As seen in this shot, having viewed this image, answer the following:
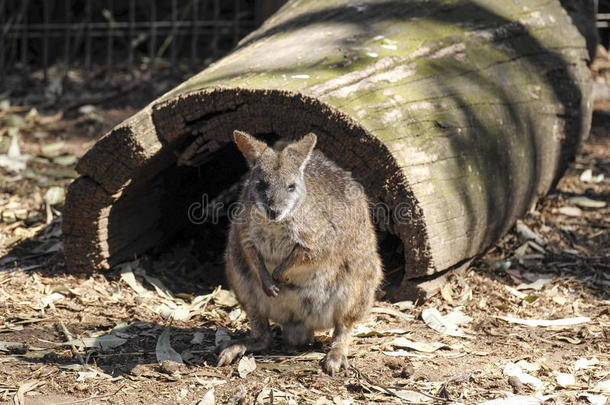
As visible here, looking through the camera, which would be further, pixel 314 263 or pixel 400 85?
pixel 400 85

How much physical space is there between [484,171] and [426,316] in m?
0.98

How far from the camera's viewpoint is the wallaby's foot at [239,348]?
4.02 m

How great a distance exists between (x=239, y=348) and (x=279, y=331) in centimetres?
57

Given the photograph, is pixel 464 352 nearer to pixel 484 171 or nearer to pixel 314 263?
pixel 314 263

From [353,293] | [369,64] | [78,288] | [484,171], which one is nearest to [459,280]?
[484,171]

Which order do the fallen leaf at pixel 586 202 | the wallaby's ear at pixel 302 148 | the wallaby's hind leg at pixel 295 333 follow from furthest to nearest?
1. the fallen leaf at pixel 586 202
2. the wallaby's hind leg at pixel 295 333
3. the wallaby's ear at pixel 302 148

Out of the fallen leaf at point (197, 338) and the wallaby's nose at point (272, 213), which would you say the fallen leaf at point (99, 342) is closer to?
the fallen leaf at point (197, 338)

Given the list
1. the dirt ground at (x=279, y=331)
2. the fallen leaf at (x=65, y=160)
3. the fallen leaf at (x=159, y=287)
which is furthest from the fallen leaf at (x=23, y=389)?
the fallen leaf at (x=65, y=160)

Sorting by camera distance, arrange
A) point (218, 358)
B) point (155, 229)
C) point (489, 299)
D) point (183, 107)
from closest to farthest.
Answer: point (218, 358), point (183, 107), point (489, 299), point (155, 229)

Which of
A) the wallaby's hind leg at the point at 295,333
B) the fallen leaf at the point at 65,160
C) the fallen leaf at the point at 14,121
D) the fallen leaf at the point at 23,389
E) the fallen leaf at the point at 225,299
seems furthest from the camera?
the fallen leaf at the point at 14,121

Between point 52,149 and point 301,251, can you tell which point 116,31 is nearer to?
point 52,149

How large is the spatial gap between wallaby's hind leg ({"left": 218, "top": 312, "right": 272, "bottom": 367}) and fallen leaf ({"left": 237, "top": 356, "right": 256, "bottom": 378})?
66 mm

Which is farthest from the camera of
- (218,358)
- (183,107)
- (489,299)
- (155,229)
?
(155,229)

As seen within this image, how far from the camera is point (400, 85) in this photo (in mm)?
4734
